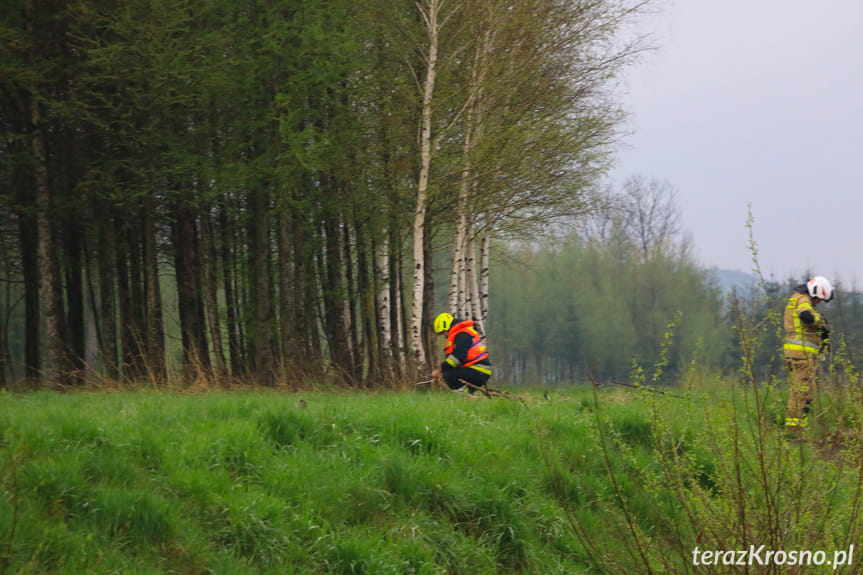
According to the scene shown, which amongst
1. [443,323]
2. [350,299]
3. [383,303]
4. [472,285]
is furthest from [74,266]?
[472,285]

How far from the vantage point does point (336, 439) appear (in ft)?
25.0

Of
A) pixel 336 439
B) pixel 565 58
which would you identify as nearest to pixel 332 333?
pixel 565 58

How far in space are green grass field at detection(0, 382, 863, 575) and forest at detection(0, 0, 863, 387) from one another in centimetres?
671

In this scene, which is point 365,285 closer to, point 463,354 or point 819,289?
point 463,354

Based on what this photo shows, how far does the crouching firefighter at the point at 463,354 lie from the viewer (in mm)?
13664

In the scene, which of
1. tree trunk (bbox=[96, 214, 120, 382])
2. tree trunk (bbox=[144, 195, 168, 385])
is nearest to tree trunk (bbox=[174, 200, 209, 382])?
tree trunk (bbox=[144, 195, 168, 385])

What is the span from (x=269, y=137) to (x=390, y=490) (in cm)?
1180

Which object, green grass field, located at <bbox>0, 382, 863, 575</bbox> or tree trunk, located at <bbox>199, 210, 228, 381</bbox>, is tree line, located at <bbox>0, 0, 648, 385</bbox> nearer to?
tree trunk, located at <bbox>199, 210, 228, 381</bbox>

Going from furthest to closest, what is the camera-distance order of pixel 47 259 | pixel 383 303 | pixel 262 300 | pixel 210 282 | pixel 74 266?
pixel 210 282, pixel 74 266, pixel 383 303, pixel 262 300, pixel 47 259

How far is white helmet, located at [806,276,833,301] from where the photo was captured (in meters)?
10.7

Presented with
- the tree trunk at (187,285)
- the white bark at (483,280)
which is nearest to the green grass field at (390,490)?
the tree trunk at (187,285)

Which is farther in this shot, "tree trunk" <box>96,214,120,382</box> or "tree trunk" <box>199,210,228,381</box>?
"tree trunk" <box>199,210,228,381</box>

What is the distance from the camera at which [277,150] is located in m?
16.5

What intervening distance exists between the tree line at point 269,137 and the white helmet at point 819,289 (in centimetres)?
719
